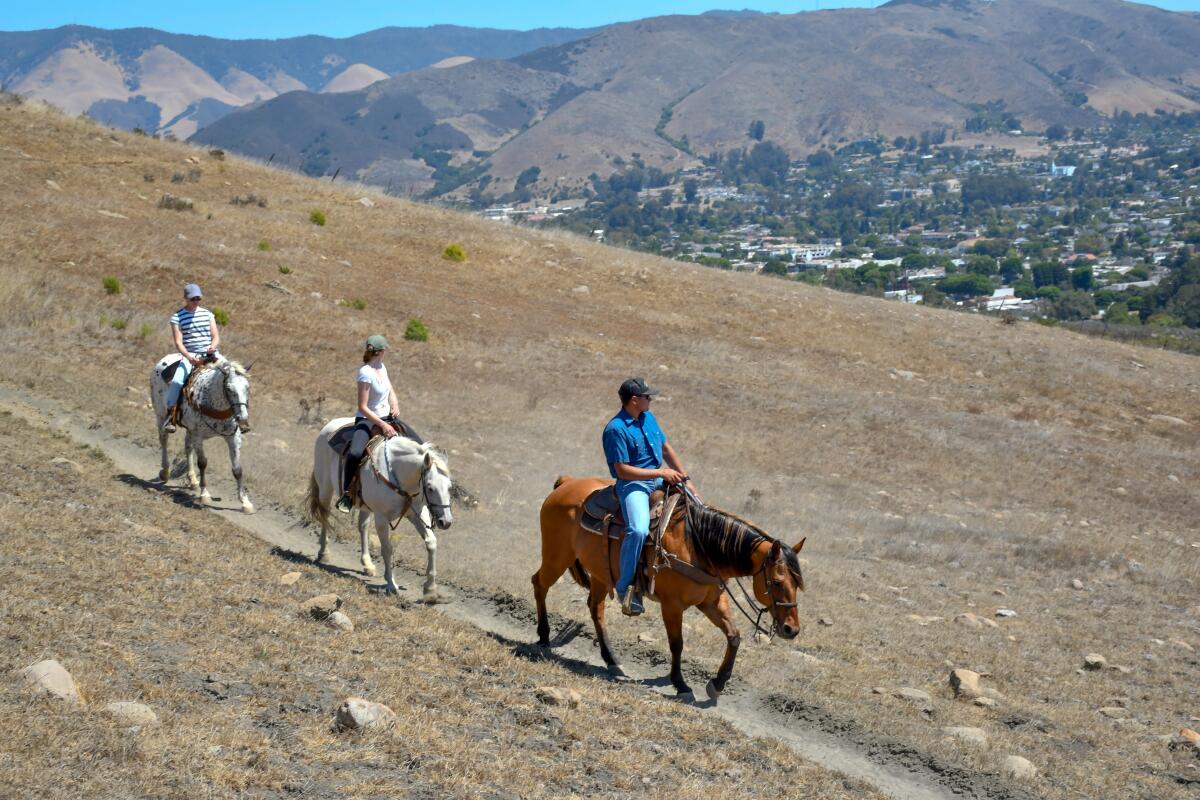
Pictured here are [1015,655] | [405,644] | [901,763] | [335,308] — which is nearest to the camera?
[901,763]

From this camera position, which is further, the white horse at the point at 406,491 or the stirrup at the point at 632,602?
the white horse at the point at 406,491

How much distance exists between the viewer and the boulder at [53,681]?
23.5 feet

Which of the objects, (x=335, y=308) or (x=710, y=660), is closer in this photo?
(x=710, y=660)

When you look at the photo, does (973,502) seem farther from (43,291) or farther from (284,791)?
(43,291)

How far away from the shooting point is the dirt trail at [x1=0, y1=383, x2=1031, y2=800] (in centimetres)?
907

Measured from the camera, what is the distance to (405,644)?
10.0 meters

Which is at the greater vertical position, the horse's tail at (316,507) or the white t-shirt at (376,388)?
the white t-shirt at (376,388)

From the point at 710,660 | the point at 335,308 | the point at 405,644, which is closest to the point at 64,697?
the point at 405,644

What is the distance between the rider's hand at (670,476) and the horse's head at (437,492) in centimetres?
275

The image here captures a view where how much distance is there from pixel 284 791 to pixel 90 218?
31265 mm

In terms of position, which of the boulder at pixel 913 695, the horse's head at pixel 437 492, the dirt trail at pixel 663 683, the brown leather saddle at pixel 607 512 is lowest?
the dirt trail at pixel 663 683

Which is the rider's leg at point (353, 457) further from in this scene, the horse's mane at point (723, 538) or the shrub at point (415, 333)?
the shrub at point (415, 333)

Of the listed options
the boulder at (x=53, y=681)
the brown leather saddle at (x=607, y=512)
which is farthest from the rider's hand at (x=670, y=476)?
the boulder at (x=53, y=681)

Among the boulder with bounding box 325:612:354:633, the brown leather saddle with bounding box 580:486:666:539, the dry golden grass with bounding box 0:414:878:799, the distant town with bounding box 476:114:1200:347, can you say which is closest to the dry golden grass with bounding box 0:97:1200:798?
the brown leather saddle with bounding box 580:486:666:539
